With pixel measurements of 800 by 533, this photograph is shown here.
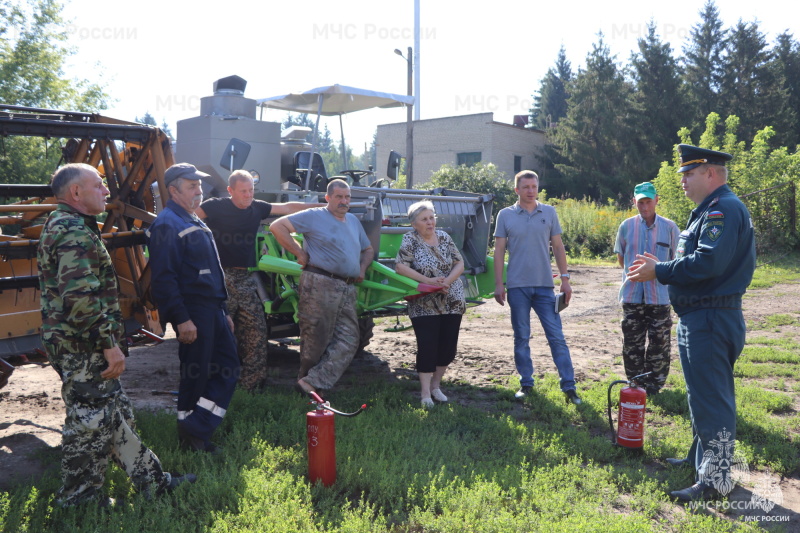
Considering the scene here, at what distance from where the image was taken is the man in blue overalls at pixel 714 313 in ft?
11.9

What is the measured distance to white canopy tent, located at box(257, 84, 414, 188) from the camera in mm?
8227

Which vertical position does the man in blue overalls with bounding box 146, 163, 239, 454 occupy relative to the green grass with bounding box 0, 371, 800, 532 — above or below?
above

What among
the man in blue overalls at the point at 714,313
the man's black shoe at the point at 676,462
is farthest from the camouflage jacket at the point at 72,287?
the man's black shoe at the point at 676,462

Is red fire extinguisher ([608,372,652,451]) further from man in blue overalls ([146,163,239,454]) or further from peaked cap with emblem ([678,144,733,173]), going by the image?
man in blue overalls ([146,163,239,454])

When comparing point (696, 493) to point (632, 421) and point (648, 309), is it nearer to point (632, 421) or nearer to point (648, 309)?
point (632, 421)

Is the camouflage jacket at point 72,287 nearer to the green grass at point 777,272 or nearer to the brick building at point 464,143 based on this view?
the green grass at point 777,272

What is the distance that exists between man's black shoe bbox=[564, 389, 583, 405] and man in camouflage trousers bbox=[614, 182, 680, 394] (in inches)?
24.2

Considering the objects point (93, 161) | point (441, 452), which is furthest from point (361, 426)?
point (93, 161)

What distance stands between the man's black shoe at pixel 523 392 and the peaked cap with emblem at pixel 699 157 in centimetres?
252

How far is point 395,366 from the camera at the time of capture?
708 centimetres

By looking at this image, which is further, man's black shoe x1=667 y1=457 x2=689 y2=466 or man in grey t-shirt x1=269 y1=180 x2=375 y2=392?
man in grey t-shirt x1=269 y1=180 x2=375 y2=392

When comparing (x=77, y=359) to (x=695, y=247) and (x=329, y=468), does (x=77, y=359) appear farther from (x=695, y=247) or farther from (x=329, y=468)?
(x=695, y=247)

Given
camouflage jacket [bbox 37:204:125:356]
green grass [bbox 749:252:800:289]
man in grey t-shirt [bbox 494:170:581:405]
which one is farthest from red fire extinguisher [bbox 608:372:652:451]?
green grass [bbox 749:252:800:289]

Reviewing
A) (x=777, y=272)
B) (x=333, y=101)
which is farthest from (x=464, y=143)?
(x=333, y=101)
